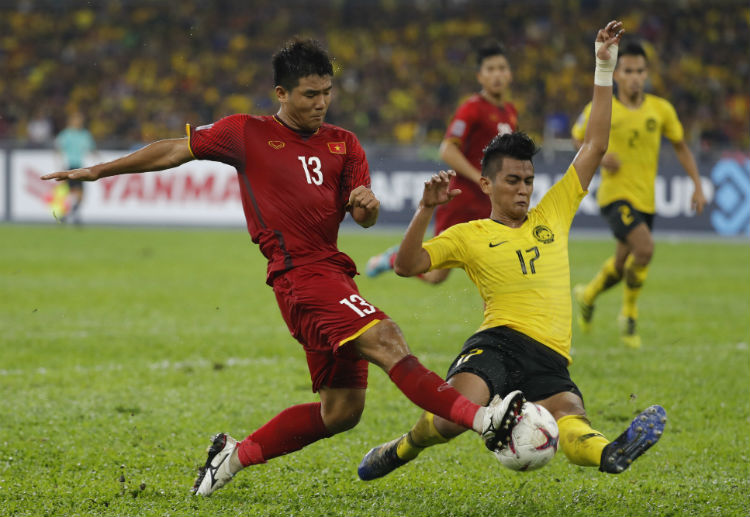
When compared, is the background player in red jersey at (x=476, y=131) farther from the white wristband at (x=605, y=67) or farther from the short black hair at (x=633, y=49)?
the white wristband at (x=605, y=67)

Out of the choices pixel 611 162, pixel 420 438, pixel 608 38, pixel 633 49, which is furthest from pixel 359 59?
pixel 420 438

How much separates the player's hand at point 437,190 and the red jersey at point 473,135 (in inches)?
144

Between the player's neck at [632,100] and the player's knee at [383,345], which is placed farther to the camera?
the player's neck at [632,100]

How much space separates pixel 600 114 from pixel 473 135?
3101 millimetres

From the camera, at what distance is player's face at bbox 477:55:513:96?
24.4 ft

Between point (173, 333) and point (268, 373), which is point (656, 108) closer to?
point (268, 373)

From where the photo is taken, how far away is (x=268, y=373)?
695 centimetres

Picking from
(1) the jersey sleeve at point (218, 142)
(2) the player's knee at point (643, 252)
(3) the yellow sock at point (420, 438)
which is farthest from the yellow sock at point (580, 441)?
(2) the player's knee at point (643, 252)

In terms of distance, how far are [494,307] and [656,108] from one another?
4.69 metres

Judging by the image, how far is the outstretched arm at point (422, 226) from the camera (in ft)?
12.1

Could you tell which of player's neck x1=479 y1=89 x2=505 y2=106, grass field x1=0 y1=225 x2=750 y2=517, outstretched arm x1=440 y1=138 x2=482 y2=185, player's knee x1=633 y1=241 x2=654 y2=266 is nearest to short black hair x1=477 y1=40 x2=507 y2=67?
player's neck x1=479 y1=89 x2=505 y2=106

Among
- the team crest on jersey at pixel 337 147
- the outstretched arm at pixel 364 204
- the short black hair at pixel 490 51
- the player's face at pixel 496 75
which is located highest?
the short black hair at pixel 490 51

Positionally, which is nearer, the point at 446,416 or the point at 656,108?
the point at 446,416

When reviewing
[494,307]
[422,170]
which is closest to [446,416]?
[494,307]
